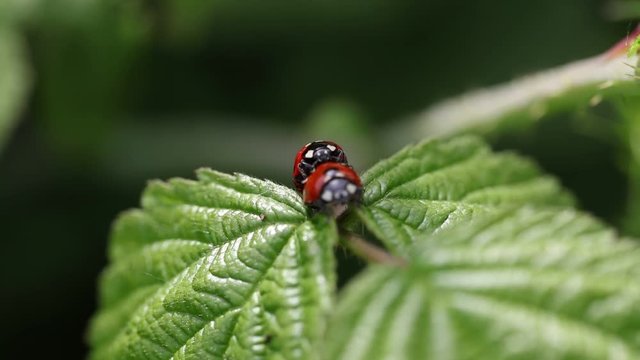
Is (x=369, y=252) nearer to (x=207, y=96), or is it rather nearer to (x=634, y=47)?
(x=634, y=47)

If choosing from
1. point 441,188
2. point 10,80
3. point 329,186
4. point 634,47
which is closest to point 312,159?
point 329,186

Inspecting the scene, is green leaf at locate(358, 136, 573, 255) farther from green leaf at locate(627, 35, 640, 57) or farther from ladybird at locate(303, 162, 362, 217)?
green leaf at locate(627, 35, 640, 57)

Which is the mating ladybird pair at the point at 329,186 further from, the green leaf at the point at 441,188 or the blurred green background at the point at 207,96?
the blurred green background at the point at 207,96

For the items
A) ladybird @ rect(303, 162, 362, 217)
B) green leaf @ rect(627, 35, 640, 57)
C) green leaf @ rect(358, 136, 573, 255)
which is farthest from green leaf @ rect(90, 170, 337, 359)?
green leaf @ rect(627, 35, 640, 57)

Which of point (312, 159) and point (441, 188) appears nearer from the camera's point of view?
point (312, 159)

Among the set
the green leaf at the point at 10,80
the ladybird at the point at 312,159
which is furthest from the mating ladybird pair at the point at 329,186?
Answer: the green leaf at the point at 10,80

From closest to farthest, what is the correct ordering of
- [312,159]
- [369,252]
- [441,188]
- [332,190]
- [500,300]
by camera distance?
[500,300] → [369,252] → [332,190] → [312,159] → [441,188]
